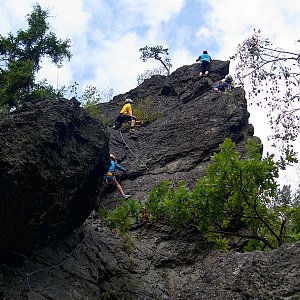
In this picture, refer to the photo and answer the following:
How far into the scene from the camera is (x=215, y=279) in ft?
25.8

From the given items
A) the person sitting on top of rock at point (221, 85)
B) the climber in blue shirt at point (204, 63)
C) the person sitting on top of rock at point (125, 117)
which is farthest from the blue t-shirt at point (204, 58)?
the person sitting on top of rock at point (125, 117)

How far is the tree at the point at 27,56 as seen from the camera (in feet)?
51.9

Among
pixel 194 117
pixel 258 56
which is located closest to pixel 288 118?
pixel 258 56

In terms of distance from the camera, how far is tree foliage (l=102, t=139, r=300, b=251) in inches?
340

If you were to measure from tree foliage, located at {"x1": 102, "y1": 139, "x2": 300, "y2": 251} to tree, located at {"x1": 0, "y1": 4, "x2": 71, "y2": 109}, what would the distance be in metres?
7.97

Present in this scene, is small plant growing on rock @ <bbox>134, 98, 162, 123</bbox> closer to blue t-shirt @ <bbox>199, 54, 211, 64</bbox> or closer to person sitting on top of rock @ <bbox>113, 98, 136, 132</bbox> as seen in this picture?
person sitting on top of rock @ <bbox>113, 98, 136, 132</bbox>

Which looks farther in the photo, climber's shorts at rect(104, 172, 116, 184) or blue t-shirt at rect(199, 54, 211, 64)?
blue t-shirt at rect(199, 54, 211, 64)

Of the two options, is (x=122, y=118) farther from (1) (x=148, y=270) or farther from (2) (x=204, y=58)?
(1) (x=148, y=270)

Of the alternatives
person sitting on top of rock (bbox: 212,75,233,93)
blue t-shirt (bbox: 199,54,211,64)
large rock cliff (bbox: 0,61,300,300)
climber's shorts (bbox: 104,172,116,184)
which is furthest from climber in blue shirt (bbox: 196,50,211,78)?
climber's shorts (bbox: 104,172,116,184)

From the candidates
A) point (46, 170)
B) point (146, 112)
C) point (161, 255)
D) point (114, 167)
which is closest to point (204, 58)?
point (146, 112)

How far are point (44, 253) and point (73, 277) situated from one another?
70cm

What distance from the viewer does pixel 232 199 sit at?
30.0ft

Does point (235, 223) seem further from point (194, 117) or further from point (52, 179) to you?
point (194, 117)

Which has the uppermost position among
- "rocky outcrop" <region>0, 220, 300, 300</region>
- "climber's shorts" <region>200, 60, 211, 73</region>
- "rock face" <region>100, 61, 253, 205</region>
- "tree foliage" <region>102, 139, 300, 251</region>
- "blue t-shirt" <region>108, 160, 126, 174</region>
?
"climber's shorts" <region>200, 60, 211, 73</region>
